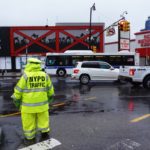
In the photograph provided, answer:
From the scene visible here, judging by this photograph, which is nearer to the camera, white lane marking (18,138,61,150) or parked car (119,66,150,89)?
white lane marking (18,138,61,150)

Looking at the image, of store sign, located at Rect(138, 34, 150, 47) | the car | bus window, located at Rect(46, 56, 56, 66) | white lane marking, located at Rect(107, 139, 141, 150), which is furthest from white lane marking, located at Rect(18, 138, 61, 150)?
store sign, located at Rect(138, 34, 150, 47)

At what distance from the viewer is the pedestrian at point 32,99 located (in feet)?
24.2

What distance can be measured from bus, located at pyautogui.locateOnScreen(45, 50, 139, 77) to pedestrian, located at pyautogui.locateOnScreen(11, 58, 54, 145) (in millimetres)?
27803

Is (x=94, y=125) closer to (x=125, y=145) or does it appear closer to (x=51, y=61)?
(x=125, y=145)

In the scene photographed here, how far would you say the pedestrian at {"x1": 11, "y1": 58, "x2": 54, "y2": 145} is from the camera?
7.39 meters

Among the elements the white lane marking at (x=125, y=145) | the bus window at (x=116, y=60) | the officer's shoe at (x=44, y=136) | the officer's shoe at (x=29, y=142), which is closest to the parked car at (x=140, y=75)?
the white lane marking at (x=125, y=145)

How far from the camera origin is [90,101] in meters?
14.0

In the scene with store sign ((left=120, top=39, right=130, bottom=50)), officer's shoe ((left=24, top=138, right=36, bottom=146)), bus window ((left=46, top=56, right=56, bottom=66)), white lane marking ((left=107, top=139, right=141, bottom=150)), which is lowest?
white lane marking ((left=107, top=139, right=141, bottom=150))

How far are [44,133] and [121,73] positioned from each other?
13983mm

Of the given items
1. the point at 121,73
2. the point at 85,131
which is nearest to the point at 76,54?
the point at 121,73

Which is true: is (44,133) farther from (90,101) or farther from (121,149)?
(90,101)

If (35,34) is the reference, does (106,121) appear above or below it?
below

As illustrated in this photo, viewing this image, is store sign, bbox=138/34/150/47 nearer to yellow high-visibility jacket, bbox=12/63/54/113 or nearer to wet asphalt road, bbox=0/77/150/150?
wet asphalt road, bbox=0/77/150/150

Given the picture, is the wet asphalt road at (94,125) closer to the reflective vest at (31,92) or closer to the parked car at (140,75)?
the reflective vest at (31,92)
